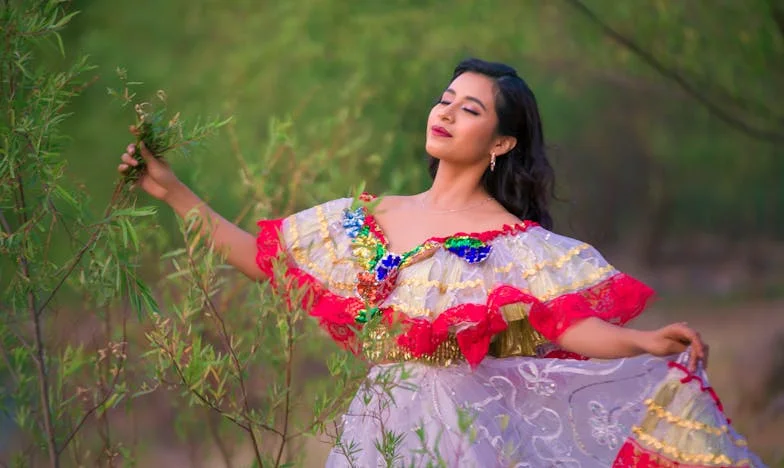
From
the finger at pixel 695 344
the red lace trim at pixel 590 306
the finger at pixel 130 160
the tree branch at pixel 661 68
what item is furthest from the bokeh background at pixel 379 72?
the finger at pixel 695 344

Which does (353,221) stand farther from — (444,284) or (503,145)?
(503,145)

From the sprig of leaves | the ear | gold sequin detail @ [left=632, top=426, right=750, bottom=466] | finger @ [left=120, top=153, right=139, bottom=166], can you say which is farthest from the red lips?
gold sequin detail @ [left=632, top=426, right=750, bottom=466]

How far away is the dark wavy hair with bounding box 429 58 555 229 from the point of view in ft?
9.78

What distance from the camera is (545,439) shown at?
2.71 metres

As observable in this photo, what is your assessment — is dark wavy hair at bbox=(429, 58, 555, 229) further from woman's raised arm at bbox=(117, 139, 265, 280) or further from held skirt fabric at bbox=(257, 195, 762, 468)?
woman's raised arm at bbox=(117, 139, 265, 280)

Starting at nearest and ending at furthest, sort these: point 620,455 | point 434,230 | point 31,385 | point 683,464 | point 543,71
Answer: point 683,464 → point 620,455 → point 434,230 → point 31,385 → point 543,71

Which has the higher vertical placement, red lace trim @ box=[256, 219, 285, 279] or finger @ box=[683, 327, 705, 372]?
finger @ box=[683, 327, 705, 372]

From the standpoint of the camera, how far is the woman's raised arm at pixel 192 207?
2584 mm

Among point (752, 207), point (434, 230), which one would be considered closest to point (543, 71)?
point (434, 230)

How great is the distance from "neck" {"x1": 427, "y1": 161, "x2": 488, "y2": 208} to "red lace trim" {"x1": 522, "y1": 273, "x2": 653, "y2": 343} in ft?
1.29

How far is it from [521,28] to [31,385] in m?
3.93

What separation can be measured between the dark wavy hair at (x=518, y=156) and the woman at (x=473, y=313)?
0.05ft

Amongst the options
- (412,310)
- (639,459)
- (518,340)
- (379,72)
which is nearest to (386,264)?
(412,310)

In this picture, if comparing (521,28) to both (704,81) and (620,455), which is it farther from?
(620,455)
